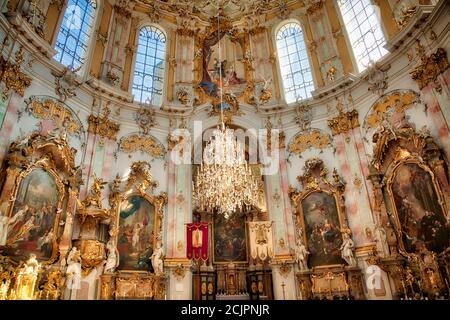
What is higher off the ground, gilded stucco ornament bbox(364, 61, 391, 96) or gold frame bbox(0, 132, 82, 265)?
gilded stucco ornament bbox(364, 61, 391, 96)

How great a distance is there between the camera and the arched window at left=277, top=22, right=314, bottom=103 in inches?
634

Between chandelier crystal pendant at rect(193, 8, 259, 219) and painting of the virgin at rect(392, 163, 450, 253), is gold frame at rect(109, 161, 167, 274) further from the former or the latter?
painting of the virgin at rect(392, 163, 450, 253)

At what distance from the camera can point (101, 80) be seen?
14.2 metres

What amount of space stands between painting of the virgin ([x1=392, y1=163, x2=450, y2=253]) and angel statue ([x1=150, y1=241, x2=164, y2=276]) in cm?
864

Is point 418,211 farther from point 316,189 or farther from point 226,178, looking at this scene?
point 226,178

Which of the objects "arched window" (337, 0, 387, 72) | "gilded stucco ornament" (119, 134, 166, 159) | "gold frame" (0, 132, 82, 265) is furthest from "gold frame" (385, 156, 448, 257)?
"gold frame" (0, 132, 82, 265)

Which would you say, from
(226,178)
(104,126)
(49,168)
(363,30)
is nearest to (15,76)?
(49,168)

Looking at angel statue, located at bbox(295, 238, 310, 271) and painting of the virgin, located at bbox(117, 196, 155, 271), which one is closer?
painting of the virgin, located at bbox(117, 196, 155, 271)

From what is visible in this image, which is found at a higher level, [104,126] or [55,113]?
[104,126]

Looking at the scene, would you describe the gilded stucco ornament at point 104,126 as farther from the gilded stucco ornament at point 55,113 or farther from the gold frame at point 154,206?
the gold frame at point 154,206

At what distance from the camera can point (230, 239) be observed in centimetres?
1427

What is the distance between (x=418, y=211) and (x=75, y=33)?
49.7ft

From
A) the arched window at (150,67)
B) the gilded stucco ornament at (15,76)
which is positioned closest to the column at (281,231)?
the arched window at (150,67)
